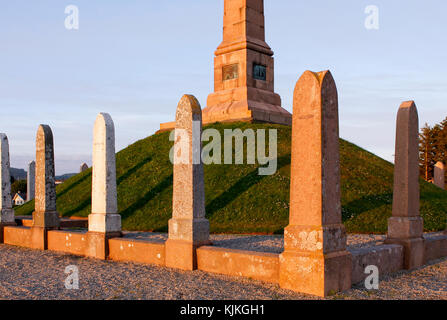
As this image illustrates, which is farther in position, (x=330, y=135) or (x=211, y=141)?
(x=211, y=141)

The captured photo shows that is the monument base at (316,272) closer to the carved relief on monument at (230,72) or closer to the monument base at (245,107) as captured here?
the monument base at (245,107)

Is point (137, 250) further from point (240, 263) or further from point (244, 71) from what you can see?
point (244, 71)

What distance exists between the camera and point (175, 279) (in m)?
7.98

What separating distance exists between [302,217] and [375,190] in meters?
12.7

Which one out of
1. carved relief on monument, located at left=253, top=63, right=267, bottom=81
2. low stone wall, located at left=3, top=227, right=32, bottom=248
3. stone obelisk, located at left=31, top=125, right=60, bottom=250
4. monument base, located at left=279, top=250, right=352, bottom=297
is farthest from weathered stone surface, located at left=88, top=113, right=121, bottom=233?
carved relief on monument, located at left=253, top=63, right=267, bottom=81

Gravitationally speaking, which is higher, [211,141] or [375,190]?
[211,141]

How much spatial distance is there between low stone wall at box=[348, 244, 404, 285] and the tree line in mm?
41039

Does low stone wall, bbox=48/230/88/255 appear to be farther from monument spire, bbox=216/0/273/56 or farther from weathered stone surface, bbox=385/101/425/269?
monument spire, bbox=216/0/273/56

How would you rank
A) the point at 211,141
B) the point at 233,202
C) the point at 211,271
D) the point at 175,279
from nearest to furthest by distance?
the point at 175,279
the point at 211,271
the point at 233,202
the point at 211,141

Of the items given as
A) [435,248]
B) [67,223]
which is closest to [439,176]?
[435,248]

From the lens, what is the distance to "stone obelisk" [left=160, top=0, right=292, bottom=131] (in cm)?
2492
